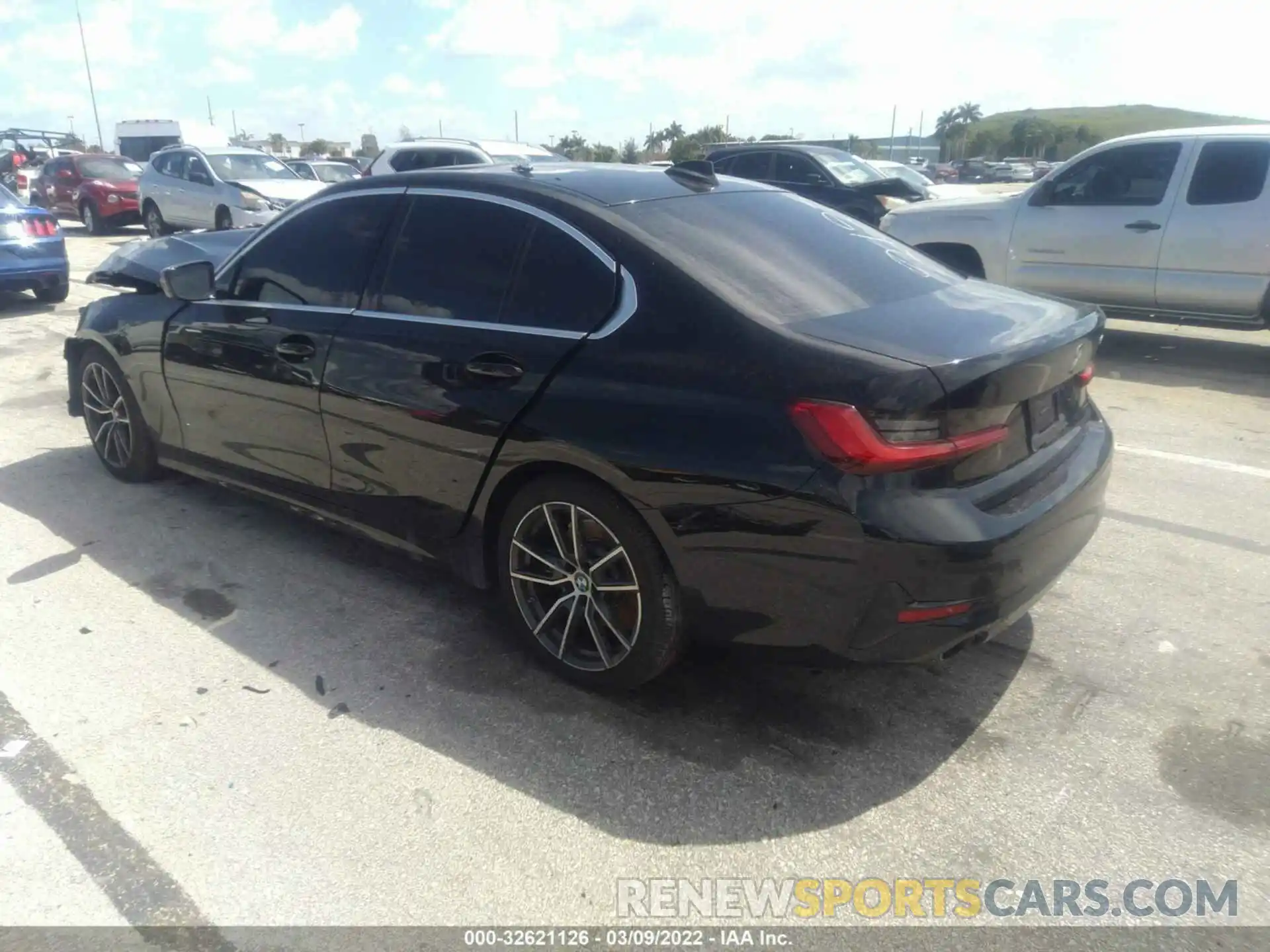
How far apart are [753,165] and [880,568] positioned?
1160 cm

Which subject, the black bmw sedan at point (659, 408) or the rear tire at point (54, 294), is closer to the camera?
the black bmw sedan at point (659, 408)

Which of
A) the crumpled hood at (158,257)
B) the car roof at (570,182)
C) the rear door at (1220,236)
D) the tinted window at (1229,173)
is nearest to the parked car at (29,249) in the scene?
the crumpled hood at (158,257)

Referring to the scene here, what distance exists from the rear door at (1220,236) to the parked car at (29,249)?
11166 mm

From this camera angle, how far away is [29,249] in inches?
423

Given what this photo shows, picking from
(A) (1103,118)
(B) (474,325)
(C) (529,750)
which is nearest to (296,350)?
(B) (474,325)

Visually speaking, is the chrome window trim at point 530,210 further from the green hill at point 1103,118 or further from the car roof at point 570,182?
the green hill at point 1103,118

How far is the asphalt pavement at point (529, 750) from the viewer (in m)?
2.57

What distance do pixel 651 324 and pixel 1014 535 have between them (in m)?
1.21

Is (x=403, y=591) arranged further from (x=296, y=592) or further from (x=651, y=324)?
(x=651, y=324)

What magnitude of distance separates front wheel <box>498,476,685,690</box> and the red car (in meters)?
19.5

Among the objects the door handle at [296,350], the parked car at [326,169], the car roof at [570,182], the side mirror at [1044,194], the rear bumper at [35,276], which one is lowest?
the rear bumper at [35,276]

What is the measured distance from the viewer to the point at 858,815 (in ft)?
9.04

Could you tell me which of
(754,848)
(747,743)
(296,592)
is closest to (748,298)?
(747,743)

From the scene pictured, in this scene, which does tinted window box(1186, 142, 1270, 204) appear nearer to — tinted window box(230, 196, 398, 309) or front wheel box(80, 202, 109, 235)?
tinted window box(230, 196, 398, 309)
